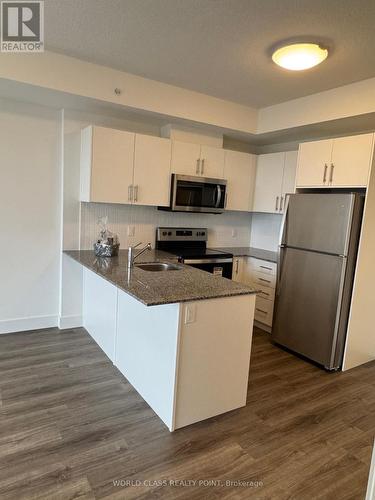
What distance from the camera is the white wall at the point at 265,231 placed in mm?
4523

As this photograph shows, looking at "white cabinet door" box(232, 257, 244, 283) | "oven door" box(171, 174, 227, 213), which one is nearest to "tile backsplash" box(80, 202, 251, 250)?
"oven door" box(171, 174, 227, 213)

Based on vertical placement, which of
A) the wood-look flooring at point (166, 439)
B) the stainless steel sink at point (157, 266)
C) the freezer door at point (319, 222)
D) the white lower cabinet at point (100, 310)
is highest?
the freezer door at point (319, 222)

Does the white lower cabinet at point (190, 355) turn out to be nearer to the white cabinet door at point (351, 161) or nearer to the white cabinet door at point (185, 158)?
the white cabinet door at point (351, 161)

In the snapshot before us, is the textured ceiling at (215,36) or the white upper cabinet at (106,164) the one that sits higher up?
the textured ceiling at (215,36)

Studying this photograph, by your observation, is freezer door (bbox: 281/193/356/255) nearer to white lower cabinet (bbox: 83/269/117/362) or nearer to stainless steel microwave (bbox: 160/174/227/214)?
stainless steel microwave (bbox: 160/174/227/214)

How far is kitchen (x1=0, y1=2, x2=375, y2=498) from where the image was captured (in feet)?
6.62

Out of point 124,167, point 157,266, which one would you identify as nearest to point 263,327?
point 157,266

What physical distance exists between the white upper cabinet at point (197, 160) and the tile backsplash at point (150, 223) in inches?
24.5

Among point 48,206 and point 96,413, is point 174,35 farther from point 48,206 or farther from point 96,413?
point 96,413

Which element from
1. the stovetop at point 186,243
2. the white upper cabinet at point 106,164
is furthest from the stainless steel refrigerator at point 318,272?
the white upper cabinet at point 106,164

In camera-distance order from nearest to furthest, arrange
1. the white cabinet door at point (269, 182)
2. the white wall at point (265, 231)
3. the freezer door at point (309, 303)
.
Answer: the freezer door at point (309, 303) → the white cabinet door at point (269, 182) → the white wall at point (265, 231)

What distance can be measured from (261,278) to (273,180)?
4.11 feet

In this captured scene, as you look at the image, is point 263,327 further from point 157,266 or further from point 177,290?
point 177,290

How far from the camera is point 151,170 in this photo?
3.53 metres
